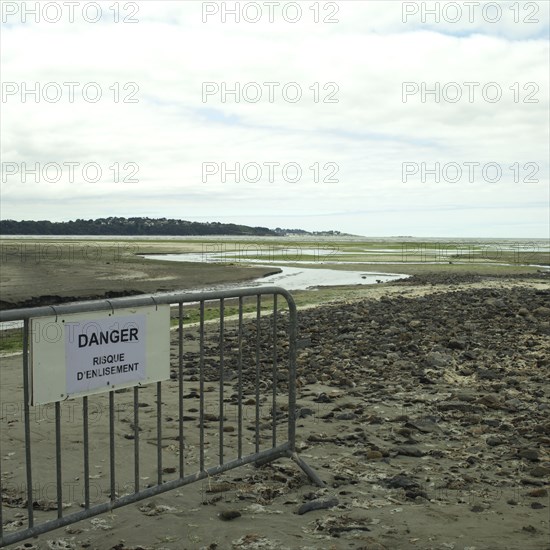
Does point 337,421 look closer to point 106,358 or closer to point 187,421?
point 187,421

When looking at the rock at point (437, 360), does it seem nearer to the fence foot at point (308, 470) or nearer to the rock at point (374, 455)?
the rock at point (374, 455)

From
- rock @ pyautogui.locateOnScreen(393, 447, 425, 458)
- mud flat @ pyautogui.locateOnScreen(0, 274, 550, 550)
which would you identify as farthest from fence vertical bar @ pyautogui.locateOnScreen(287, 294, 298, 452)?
rock @ pyautogui.locateOnScreen(393, 447, 425, 458)

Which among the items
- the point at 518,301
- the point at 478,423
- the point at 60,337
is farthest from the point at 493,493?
the point at 518,301

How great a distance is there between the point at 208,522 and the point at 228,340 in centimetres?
847

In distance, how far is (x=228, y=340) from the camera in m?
12.8

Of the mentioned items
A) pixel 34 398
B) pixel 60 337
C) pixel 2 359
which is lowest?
pixel 2 359

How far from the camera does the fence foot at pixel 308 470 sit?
16.4 ft

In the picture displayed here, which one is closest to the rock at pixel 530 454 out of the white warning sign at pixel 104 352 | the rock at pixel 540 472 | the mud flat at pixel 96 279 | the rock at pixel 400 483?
the rock at pixel 540 472

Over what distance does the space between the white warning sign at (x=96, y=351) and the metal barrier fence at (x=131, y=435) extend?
0.07 m

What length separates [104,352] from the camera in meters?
4.29

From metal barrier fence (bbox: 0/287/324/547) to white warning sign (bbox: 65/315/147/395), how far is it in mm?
121

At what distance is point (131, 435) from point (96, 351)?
2482mm

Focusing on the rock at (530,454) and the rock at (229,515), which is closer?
the rock at (229,515)

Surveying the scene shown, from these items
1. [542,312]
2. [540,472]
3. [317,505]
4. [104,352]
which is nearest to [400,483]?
[317,505]
